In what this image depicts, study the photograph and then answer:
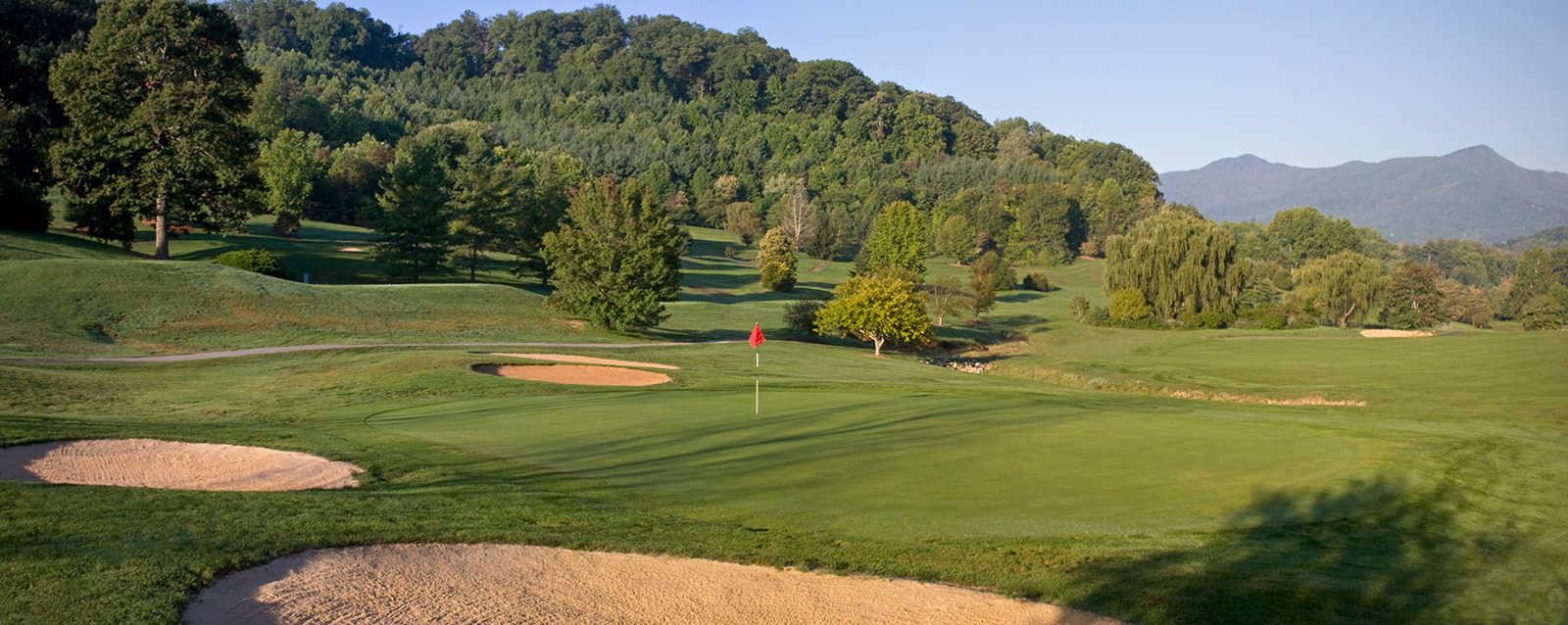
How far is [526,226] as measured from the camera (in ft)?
219

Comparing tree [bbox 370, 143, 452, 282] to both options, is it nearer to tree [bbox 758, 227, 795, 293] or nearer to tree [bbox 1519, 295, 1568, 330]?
tree [bbox 758, 227, 795, 293]

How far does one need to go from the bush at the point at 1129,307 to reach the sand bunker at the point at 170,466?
62.8m

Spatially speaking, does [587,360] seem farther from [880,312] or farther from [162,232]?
[162,232]

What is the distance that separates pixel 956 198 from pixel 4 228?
401 feet

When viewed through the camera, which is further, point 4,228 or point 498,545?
point 4,228

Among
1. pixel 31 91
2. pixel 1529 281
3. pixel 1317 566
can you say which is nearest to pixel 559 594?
pixel 1317 566

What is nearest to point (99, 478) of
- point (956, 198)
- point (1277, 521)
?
point (1277, 521)

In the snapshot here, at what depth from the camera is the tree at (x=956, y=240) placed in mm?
130000

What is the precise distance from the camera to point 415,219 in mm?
64312

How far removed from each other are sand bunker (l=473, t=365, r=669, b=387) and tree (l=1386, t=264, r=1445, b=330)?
215ft

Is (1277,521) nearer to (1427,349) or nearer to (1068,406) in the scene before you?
(1068,406)

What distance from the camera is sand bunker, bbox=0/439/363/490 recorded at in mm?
12922

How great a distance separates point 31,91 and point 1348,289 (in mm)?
93239

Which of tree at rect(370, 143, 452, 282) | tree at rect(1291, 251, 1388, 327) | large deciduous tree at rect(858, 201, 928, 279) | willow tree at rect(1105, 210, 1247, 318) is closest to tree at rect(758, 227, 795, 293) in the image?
large deciduous tree at rect(858, 201, 928, 279)
